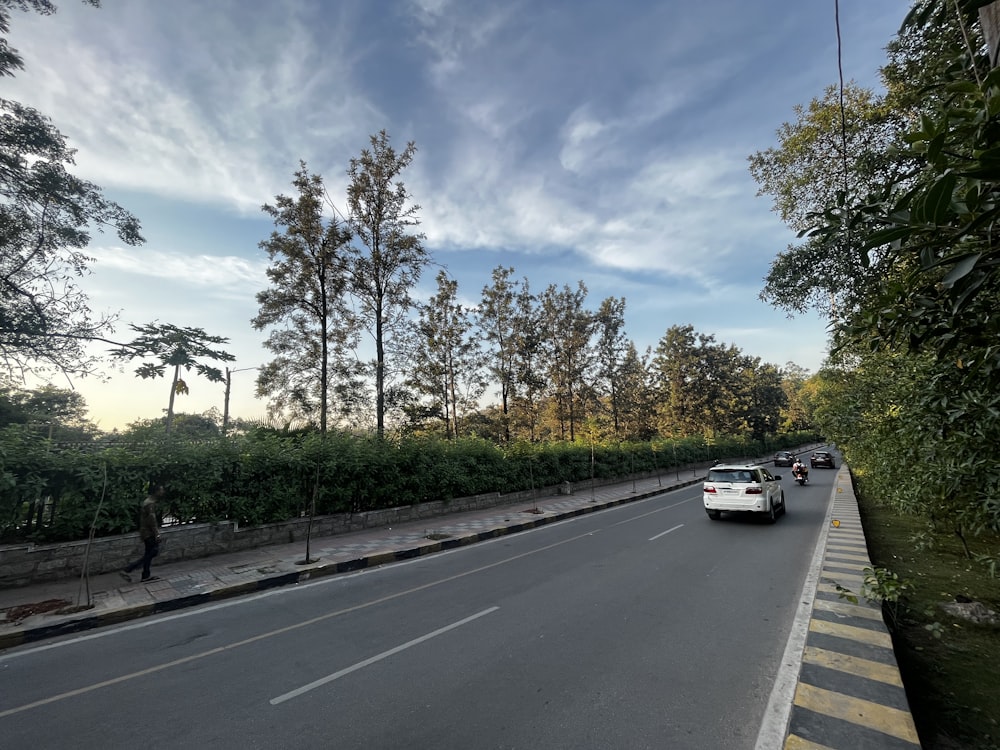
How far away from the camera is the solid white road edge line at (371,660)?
397cm

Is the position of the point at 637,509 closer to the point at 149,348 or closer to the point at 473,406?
the point at 473,406

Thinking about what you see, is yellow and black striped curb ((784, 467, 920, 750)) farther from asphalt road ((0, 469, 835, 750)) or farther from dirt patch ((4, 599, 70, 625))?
dirt patch ((4, 599, 70, 625))

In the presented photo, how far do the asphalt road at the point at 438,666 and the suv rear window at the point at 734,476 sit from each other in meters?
4.67

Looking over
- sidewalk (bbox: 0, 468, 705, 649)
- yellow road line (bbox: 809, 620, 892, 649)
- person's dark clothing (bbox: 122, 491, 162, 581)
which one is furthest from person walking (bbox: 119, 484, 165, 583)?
yellow road line (bbox: 809, 620, 892, 649)

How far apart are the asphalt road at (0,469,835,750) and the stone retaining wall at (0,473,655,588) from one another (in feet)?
7.41

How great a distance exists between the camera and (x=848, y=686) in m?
3.66

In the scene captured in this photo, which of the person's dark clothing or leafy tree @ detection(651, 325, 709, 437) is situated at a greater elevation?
leafy tree @ detection(651, 325, 709, 437)

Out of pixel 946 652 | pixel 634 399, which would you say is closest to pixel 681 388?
pixel 634 399

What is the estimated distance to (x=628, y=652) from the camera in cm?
467

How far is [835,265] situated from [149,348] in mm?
23940

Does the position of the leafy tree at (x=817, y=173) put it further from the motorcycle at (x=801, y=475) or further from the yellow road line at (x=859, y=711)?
the motorcycle at (x=801, y=475)

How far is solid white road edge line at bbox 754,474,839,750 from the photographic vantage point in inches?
129

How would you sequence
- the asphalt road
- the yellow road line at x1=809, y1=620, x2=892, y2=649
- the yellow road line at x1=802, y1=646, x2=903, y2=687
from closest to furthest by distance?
the asphalt road
the yellow road line at x1=802, y1=646, x2=903, y2=687
the yellow road line at x1=809, y1=620, x2=892, y2=649

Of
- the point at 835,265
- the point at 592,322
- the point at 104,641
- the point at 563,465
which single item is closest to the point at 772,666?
the point at 104,641
